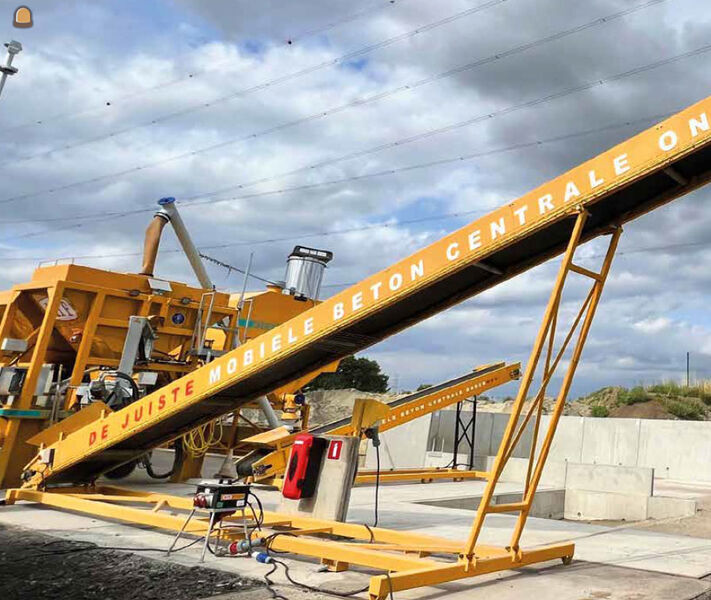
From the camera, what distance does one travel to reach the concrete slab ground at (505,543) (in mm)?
5594

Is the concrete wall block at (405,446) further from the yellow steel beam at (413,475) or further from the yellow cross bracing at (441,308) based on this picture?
the yellow cross bracing at (441,308)

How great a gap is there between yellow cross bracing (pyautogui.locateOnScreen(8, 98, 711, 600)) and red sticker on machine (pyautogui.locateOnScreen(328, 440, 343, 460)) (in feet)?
2.17

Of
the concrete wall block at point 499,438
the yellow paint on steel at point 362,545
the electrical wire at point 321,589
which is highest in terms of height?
the concrete wall block at point 499,438

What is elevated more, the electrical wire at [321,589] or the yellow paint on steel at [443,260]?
the yellow paint on steel at [443,260]

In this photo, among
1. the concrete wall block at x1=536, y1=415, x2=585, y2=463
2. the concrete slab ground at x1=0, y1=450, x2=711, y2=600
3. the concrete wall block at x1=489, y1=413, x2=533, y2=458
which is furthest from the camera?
the concrete wall block at x1=536, y1=415, x2=585, y2=463

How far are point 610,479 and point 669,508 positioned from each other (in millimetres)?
1837

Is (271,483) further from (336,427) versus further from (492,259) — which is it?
(492,259)

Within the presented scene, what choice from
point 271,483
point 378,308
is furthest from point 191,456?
point 378,308

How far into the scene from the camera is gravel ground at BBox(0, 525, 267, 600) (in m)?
4.98

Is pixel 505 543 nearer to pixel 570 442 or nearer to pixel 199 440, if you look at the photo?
pixel 199 440

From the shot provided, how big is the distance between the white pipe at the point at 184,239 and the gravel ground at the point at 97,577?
800 cm

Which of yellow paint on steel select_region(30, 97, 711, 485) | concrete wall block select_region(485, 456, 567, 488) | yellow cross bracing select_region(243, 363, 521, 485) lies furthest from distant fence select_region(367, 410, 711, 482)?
yellow paint on steel select_region(30, 97, 711, 485)

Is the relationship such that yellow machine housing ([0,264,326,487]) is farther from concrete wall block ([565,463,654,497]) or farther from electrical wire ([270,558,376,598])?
concrete wall block ([565,463,654,497])

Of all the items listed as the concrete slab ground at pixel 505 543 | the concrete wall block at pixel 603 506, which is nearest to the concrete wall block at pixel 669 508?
the concrete wall block at pixel 603 506
